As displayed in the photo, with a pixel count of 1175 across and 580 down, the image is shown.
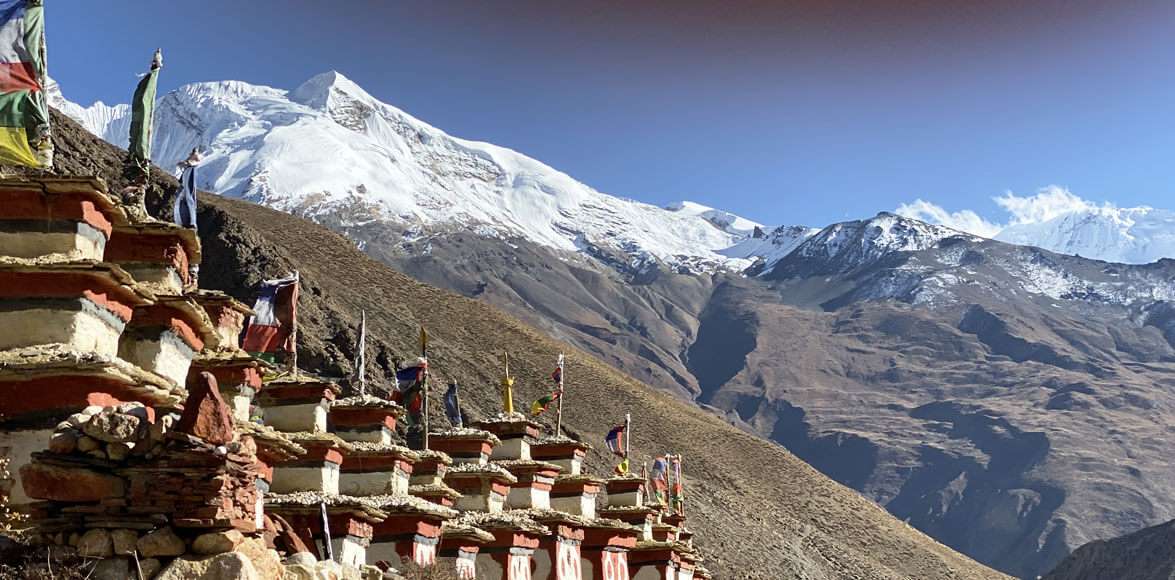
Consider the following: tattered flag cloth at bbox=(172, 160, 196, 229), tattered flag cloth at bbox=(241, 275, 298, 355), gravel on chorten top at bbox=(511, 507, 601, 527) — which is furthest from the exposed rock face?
tattered flag cloth at bbox=(172, 160, 196, 229)

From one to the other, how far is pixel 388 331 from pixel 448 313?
59.2 ft

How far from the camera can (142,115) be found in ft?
56.4

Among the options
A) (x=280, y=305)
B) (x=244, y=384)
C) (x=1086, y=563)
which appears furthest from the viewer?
(x=1086, y=563)

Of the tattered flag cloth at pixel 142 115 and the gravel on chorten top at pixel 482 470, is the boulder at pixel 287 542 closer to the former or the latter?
the tattered flag cloth at pixel 142 115

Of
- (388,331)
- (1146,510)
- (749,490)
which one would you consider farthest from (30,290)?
(1146,510)

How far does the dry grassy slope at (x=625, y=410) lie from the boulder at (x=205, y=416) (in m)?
54.8

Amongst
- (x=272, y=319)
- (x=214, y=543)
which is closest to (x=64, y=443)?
(x=214, y=543)

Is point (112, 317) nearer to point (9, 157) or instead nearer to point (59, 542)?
point (9, 157)

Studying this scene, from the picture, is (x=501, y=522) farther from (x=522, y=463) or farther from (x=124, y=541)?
(x=124, y=541)

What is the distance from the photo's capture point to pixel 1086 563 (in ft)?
299

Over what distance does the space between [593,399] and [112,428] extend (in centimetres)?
8756

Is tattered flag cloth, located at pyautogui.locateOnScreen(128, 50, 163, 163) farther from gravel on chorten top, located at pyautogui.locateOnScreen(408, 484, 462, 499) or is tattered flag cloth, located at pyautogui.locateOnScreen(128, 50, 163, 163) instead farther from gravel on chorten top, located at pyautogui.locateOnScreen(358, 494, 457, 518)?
gravel on chorten top, located at pyautogui.locateOnScreen(408, 484, 462, 499)

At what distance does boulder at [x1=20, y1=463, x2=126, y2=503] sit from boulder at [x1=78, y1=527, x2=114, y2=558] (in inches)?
10.0

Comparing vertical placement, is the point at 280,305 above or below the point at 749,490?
below
